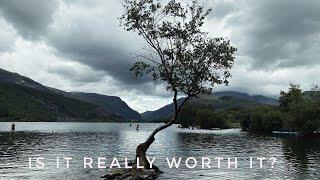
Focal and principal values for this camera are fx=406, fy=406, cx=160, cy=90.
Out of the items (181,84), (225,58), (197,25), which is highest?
(197,25)

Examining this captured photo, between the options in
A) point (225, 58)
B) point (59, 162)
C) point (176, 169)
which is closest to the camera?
point (225, 58)

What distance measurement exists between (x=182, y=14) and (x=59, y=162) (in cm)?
3338

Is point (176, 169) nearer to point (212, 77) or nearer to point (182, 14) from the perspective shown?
point (212, 77)

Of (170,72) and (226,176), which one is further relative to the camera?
(170,72)

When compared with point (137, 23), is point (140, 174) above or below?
below

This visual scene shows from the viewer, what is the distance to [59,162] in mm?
70188

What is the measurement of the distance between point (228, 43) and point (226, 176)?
1846 centimetres

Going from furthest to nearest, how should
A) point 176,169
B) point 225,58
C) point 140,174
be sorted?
point 176,169 < point 225,58 < point 140,174

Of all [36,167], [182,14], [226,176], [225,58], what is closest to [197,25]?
[182,14]

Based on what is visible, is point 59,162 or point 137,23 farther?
point 59,162

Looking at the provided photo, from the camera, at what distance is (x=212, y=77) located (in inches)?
2288

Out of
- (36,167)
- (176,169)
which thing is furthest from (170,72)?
(36,167)

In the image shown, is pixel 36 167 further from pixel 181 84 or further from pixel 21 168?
pixel 181 84

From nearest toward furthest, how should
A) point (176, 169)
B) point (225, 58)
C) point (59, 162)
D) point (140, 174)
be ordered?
1. point (140, 174)
2. point (225, 58)
3. point (176, 169)
4. point (59, 162)
